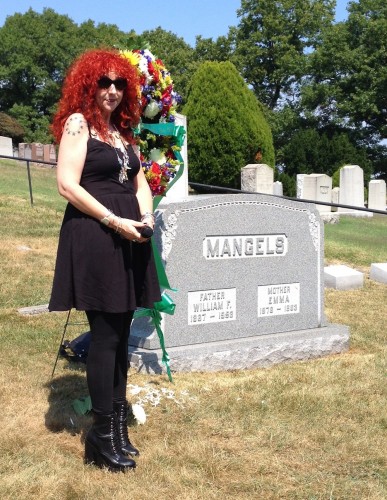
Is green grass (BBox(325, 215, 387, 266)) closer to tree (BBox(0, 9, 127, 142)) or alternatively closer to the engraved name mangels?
the engraved name mangels

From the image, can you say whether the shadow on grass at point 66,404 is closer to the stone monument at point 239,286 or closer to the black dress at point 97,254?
the stone monument at point 239,286

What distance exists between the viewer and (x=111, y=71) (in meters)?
3.46

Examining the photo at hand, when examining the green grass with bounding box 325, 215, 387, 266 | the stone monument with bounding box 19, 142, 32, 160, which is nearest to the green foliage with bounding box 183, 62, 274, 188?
the green grass with bounding box 325, 215, 387, 266

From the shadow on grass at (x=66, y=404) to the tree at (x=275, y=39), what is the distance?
132 ft

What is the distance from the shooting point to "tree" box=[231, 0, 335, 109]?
143 feet

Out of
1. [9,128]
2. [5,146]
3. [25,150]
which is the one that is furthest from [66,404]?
[9,128]

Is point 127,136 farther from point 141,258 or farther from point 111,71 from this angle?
point 141,258

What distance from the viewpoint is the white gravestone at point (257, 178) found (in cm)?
1816

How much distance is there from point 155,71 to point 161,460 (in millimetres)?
2511

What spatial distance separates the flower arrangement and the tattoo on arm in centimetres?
133

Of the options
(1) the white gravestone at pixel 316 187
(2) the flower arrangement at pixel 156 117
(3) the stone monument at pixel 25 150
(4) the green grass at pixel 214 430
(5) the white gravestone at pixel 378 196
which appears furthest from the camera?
(3) the stone monument at pixel 25 150

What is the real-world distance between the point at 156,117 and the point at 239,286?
1.57 metres

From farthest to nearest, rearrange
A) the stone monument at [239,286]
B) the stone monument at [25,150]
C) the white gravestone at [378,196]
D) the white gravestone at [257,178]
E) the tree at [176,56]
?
the tree at [176,56], the stone monument at [25,150], the white gravestone at [378,196], the white gravestone at [257,178], the stone monument at [239,286]

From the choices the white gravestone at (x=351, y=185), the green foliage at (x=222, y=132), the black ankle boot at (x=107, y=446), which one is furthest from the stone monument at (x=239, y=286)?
the green foliage at (x=222, y=132)
